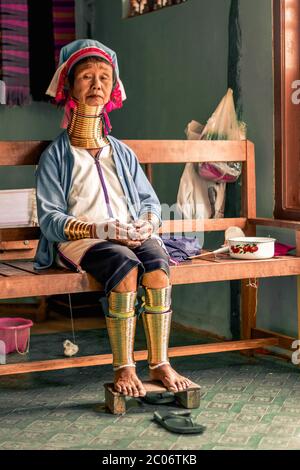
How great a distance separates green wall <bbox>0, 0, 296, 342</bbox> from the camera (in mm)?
5043

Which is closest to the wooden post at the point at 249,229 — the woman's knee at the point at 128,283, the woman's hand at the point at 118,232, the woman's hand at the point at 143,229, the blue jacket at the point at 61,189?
the blue jacket at the point at 61,189

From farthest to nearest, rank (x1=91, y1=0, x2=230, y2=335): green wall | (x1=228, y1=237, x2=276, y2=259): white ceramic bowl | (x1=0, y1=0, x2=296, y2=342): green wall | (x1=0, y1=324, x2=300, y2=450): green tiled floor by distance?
(x1=91, y1=0, x2=230, y2=335): green wall
(x1=0, y1=0, x2=296, y2=342): green wall
(x1=228, y1=237, x2=276, y2=259): white ceramic bowl
(x1=0, y1=324, x2=300, y2=450): green tiled floor

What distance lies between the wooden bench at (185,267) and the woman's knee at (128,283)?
0.22 m

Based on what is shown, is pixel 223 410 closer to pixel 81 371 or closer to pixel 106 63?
pixel 81 371

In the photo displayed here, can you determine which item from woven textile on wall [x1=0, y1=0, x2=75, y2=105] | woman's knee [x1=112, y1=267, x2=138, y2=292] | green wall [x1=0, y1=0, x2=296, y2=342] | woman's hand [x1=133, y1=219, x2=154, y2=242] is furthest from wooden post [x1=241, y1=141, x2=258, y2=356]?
woven textile on wall [x1=0, y1=0, x2=75, y2=105]

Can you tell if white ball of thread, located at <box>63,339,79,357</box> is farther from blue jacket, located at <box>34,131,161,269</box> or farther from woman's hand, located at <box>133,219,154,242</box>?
woman's hand, located at <box>133,219,154,242</box>

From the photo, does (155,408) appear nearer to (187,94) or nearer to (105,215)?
(105,215)

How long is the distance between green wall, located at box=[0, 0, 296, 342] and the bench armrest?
20 centimetres

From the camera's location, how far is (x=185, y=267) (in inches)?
166

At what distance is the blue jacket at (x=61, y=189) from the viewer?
4.11 meters

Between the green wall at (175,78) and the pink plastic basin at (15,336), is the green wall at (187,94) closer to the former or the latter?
the green wall at (175,78)

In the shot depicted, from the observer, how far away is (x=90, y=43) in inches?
168
